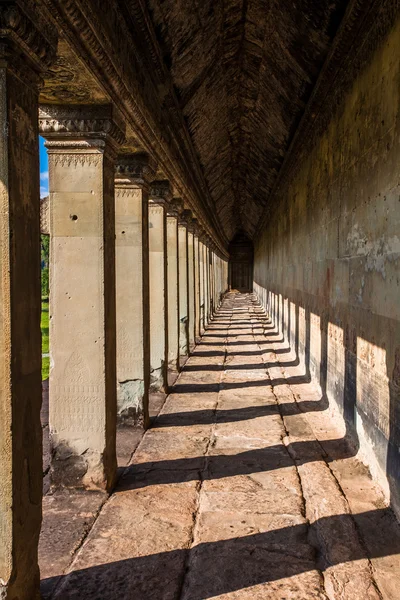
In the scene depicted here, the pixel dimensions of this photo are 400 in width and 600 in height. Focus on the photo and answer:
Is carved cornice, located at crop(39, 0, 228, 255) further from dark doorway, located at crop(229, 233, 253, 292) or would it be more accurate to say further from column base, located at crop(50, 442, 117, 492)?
dark doorway, located at crop(229, 233, 253, 292)

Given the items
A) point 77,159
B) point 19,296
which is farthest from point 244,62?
point 19,296

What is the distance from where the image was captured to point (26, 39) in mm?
2686

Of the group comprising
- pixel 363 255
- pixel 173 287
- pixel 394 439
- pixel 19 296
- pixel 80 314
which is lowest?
pixel 394 439

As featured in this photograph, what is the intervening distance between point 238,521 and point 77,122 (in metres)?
3.54

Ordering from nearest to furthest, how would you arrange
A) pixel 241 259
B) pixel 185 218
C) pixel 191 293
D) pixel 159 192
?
pixel 159 192 → pixel 185 218 → pixel 191 293 → pixel 241 259

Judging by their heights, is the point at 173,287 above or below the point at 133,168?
below

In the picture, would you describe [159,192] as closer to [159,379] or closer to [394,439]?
[159,379]

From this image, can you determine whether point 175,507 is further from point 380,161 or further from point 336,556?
point 380,161

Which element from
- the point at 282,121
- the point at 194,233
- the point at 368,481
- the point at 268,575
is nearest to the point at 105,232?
the point at 268,575

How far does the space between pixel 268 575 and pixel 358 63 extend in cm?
508

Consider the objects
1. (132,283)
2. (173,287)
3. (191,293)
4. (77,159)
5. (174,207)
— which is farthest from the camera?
(191,293)

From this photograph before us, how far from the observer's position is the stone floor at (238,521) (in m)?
3.29

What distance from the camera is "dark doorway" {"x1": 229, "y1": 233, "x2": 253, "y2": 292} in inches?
1682

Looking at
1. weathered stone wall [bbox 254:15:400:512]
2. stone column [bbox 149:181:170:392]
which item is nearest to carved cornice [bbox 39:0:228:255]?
stone column [bbox 149:181:170:392]
